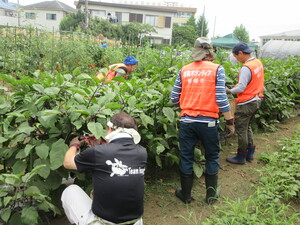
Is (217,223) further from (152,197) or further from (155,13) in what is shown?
(155,13)

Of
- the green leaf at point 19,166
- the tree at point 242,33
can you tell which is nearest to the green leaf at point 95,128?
the green leaf at point 19,166

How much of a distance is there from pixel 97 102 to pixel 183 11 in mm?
77841

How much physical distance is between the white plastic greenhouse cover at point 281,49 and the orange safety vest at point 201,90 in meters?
17.2

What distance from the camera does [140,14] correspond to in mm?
44594

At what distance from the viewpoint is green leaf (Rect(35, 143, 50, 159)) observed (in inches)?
96.2

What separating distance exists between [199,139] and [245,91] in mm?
1527

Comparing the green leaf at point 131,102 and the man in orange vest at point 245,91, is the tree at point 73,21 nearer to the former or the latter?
the man in orange vest at point 245,91

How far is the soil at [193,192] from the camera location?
3.26 metres

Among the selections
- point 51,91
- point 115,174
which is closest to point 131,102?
point 51,91

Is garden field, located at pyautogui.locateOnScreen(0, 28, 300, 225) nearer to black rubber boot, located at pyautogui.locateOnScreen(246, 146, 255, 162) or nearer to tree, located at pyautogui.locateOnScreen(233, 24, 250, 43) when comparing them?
black rubber boot, located at pyautogui.locateOnScreen(246, 146, 255, 162)

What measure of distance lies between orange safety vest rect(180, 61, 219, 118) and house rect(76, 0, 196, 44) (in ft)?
136

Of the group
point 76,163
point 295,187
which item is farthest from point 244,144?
point 76,163

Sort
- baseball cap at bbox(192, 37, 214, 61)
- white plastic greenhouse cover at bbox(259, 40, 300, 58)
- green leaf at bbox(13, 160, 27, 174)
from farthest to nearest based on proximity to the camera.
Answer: white plastic greenhouse cover at bbox(259, 40, 300, 58) → baseball cap at bbox(192, 37, 214, 61) → green leaf at bbox(13, 160, 27, 174)

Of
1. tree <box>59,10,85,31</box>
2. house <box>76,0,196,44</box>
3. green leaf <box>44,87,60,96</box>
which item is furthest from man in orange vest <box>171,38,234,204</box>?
house <box>76,0,196,44</box>
